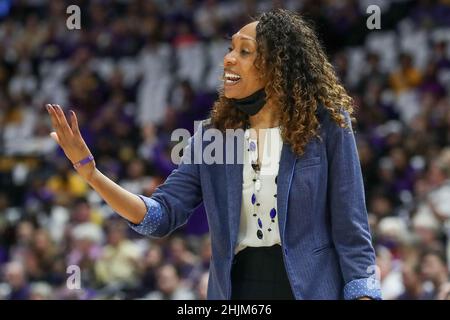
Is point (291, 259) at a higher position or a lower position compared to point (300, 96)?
lower

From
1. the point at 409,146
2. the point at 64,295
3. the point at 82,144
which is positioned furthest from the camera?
the point at 409,146

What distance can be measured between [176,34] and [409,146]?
4.76 meters

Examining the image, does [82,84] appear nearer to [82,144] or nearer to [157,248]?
[157,248]

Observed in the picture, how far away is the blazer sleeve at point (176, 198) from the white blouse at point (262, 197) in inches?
7.8

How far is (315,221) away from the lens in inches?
114

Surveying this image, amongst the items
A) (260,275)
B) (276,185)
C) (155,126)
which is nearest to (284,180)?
(276,185)

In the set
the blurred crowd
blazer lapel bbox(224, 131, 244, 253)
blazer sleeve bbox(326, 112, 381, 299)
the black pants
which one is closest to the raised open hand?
blazer lapel bbox(224, 131, 244, 253)

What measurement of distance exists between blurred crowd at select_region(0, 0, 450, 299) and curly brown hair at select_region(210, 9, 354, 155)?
7.00 feet

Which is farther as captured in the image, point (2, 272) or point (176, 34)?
point (176, 34)

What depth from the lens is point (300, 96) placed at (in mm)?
2990

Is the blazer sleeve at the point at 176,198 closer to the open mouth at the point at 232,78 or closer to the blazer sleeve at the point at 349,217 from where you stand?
the open mouth at the point at 232,78

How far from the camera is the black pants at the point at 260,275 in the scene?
288cm

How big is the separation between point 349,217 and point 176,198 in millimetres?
571

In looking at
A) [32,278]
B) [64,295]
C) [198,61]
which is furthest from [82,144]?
[198,61]
